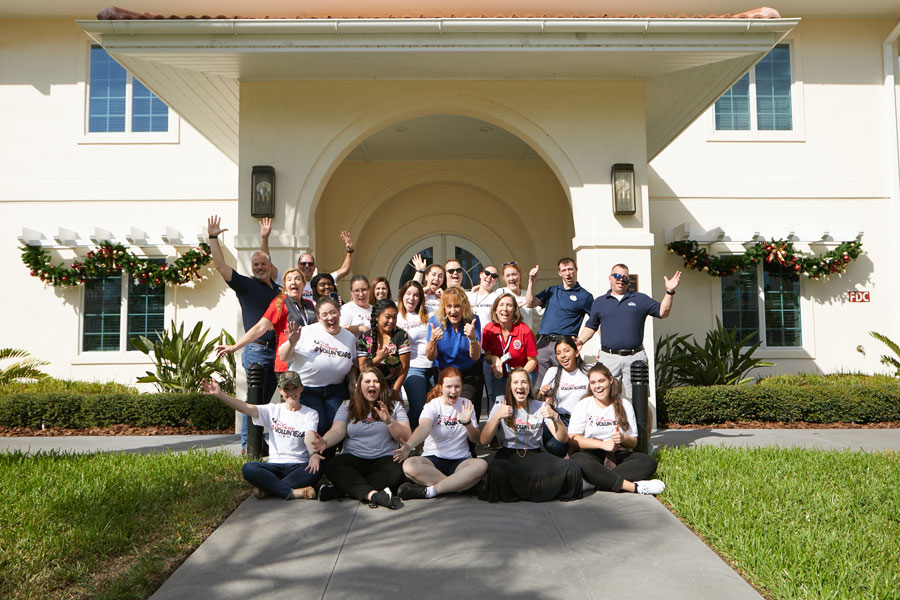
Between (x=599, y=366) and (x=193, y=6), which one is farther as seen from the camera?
(x=193, y=6)

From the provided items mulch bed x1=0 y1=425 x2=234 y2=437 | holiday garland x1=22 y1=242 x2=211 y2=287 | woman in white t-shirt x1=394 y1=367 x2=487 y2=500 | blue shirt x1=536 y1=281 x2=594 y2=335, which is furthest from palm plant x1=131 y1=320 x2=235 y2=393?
woman in white t-shirt x1=394 y1=367 x2=487 y2=500

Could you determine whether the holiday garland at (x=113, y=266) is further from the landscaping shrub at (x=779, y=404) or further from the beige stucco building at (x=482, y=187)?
the landscaping shrub at (x=779, y=404)

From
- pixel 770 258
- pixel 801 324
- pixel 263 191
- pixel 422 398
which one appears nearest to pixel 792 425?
pixel 770 258

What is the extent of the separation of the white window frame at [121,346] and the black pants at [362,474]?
8.00 metres

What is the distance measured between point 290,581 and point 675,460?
3778mm

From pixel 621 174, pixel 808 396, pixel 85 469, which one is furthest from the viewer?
pixel 808 396

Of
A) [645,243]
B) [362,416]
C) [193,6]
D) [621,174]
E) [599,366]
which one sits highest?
[193,6]

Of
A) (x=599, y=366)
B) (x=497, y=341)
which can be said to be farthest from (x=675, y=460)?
(x=497, y=341)

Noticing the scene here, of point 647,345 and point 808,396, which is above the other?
point 647,345

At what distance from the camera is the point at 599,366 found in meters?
5.79

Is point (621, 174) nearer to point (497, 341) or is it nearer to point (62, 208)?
point (497, 341)

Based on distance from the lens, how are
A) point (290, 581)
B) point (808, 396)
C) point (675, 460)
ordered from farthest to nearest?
point (808, 396) < point (675, 460) < point (290, 581)

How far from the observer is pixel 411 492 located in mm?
5113

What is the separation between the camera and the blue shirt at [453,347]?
610cm
